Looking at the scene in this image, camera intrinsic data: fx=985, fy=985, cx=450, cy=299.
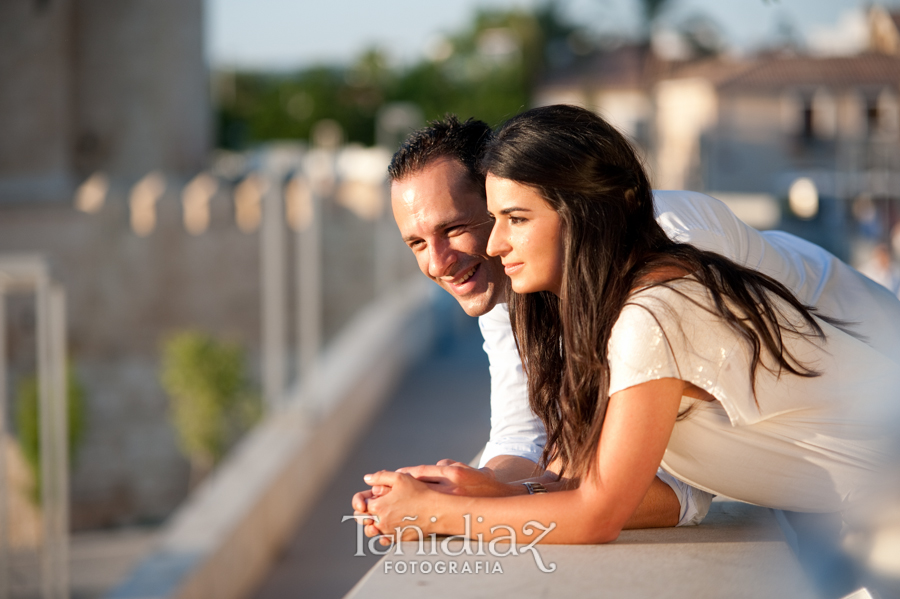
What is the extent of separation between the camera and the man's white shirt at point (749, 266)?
1618 millimetres

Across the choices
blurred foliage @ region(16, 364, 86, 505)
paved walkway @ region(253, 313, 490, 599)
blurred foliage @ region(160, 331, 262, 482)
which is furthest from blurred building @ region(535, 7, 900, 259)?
paved walkway @ region(253, 313, 490, 599)

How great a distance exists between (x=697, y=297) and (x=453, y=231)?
0.72 m

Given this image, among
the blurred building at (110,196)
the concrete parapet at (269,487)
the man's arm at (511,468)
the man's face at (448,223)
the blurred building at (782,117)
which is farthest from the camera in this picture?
the blurred building at (782,117)

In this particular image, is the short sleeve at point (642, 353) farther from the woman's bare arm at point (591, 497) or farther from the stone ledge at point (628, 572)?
the stone ledge at point (628, 572)

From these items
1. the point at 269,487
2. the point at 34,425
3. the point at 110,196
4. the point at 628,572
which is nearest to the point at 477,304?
the point at 628,572

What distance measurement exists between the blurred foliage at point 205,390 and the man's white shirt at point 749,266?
1963cm

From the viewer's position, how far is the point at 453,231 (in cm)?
198

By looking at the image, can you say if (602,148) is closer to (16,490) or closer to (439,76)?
(16,490)

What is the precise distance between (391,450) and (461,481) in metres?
5.56

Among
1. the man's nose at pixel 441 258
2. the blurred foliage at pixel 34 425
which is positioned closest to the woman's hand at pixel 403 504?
the man's nose at pixel 441 258

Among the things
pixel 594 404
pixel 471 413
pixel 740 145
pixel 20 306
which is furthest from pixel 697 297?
pixel 740 145

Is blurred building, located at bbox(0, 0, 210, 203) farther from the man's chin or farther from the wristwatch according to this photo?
the wristwatch

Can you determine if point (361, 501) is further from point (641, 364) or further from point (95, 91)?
point (95, 91)

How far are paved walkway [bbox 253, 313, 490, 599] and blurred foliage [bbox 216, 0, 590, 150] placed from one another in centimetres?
2555
